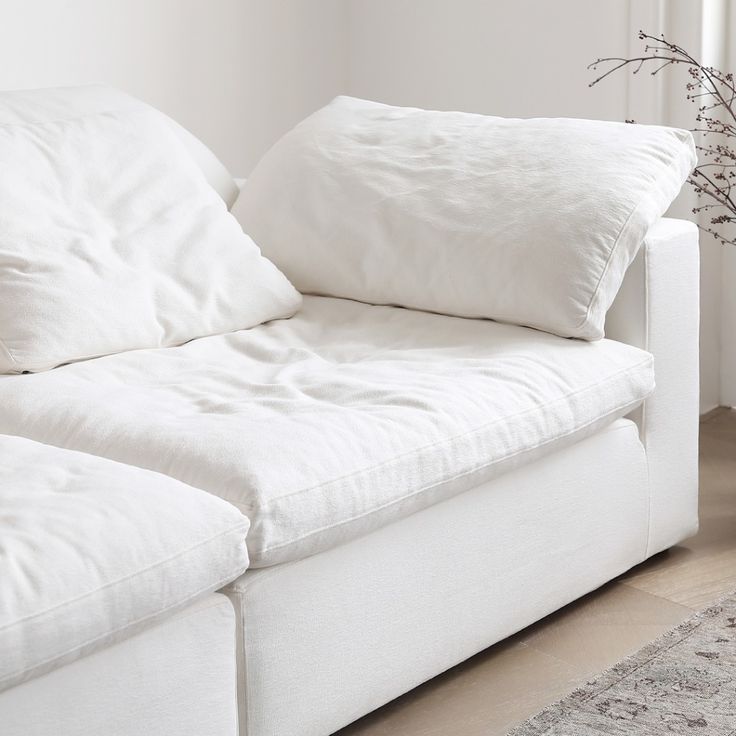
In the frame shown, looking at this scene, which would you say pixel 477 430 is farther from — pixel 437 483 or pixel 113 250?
pixel 113 250

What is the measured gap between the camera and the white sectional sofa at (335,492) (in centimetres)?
125

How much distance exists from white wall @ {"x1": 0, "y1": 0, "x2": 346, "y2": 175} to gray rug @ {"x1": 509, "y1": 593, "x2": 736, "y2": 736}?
5.91ft

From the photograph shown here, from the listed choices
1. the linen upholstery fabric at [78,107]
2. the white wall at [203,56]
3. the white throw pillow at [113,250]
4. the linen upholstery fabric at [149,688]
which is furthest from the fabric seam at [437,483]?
the white wall at [203,56]

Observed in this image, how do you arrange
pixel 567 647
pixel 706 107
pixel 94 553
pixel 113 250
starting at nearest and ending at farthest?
pixel 94 553, pixel 567 647, pixel 113 250, pixel 706 107

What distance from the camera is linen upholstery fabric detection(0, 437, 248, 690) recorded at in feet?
3.72

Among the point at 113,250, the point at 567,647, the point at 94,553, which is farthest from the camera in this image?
the point at 113,250

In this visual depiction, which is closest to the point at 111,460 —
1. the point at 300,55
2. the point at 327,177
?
the point at 327,177

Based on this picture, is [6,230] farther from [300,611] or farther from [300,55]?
[300,55]

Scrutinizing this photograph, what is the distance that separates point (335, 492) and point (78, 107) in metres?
1.05

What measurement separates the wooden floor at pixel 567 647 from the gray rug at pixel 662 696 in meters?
0.04

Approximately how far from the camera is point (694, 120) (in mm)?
2777

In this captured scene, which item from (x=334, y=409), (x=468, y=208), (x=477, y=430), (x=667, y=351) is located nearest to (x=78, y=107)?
(x=468, y=208)

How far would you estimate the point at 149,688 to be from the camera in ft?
4.16

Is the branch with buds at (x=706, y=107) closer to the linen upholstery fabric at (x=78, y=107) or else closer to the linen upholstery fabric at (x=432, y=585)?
the linen upholstery fabric at (x=78, y=107)
